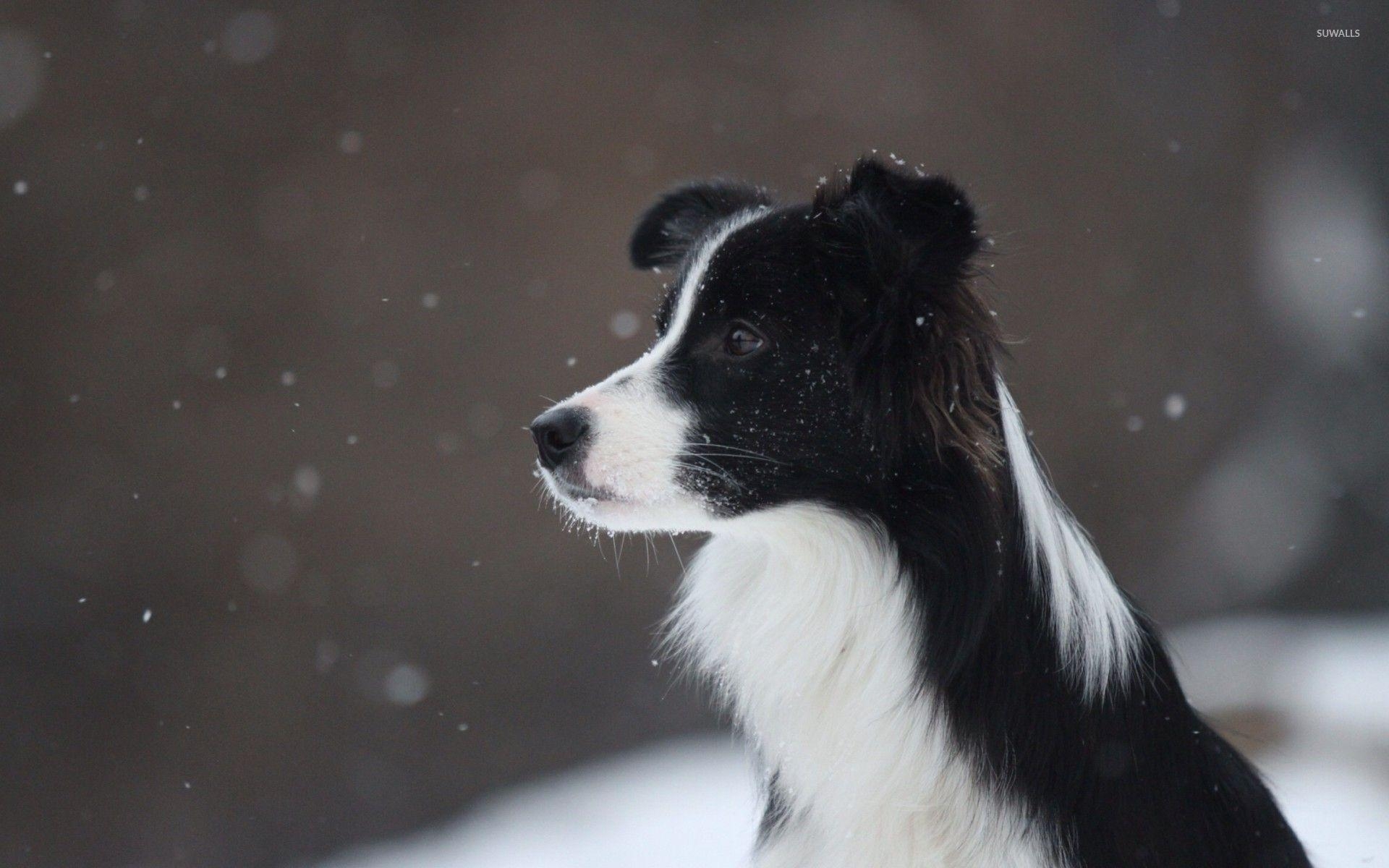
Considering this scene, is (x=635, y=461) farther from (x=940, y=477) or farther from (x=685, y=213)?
(x=685, y=213)

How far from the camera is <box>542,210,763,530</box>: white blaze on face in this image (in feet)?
7.70

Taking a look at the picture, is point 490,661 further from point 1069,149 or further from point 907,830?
point 1069,149

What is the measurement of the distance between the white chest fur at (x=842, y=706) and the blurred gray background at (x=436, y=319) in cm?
285

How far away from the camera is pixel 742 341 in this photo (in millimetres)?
2467

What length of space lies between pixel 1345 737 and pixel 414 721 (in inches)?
181

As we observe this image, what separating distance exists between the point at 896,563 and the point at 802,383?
0.45m

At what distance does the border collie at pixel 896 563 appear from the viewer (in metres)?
2.14

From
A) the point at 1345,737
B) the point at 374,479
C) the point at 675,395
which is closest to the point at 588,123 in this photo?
the point at 374,479

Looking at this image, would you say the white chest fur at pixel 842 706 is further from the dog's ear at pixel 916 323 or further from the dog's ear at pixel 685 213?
the dog's ear at pixel 685 213

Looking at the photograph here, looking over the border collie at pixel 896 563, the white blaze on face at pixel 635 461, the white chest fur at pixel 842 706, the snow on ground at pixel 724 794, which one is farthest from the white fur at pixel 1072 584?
the snow on ground at pixel 724 794

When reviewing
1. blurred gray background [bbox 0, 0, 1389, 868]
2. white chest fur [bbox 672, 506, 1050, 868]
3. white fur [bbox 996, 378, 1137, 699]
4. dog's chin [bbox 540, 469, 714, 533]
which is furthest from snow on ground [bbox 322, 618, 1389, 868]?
dog's chin [bbox 540, 469, 714, 533]

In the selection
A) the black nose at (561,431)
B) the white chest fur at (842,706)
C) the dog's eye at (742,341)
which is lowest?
the white chest fur at (842,706)

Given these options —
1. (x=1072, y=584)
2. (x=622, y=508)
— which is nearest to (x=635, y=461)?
(x=622, y=508)

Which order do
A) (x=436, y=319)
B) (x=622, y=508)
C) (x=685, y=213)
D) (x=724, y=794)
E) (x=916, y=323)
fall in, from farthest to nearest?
(x=436, y=319) < (x=724, y=794) < (x=685, y=213) < (x=622, y=508) < (x=916, y=323)
